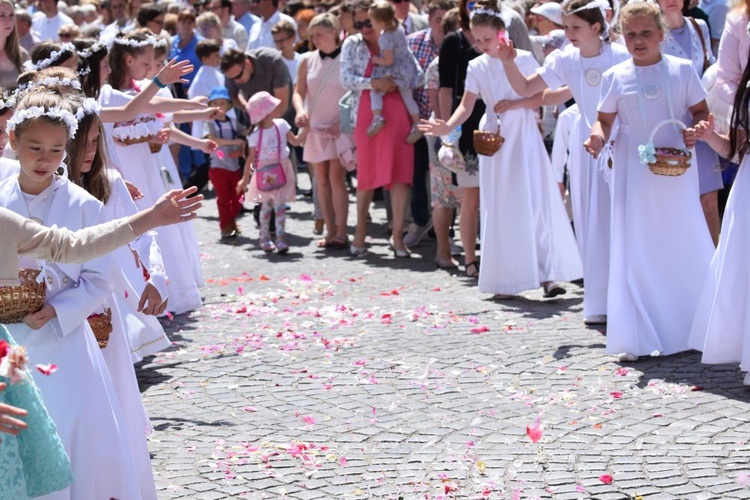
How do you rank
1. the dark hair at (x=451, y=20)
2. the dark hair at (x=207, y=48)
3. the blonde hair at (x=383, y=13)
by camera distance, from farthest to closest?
the dark hair at (x=207, y=48)
the blonde hair at (x=383, y=13)
the dark hair at (x=451, y=20)

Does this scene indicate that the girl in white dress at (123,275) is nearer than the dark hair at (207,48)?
Yes

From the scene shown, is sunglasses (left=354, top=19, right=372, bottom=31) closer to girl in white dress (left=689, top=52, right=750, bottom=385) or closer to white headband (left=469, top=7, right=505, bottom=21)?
white headband (left=469, top=7, right=505, bottom=21)

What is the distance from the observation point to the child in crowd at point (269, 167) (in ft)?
42.5

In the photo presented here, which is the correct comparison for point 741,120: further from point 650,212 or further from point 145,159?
point 145,159

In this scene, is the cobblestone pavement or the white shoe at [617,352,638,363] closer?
the cobblestone pavement

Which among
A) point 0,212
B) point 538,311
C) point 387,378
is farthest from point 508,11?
point 0,212

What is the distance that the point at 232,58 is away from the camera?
1338 cm

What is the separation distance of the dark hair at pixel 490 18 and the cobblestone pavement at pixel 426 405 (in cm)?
217

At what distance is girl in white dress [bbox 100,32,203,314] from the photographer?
30.8ft

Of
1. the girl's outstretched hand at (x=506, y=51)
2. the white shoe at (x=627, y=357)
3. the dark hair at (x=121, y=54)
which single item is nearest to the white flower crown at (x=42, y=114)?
the white shoe at (x=627, y=357)

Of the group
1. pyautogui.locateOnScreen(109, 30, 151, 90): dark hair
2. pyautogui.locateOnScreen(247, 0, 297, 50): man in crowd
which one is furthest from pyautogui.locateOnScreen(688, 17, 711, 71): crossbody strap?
pyautogui.locateOnScreen(247, 0, 297, 50): man in crowd

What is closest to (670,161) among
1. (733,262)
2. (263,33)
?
(733,262)

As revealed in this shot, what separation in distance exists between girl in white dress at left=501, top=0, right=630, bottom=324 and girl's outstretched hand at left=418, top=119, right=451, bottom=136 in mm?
981

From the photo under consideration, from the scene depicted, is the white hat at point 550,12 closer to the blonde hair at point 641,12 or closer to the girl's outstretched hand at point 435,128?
the girl's outstretched hand at point 435,128
